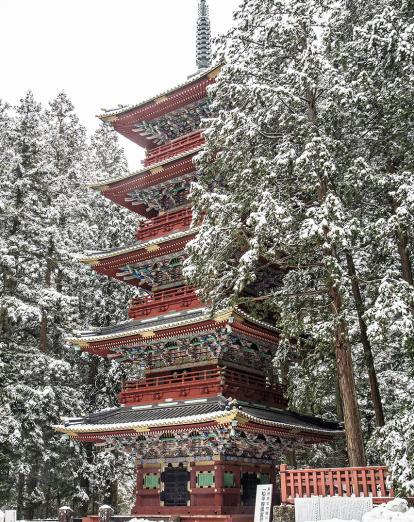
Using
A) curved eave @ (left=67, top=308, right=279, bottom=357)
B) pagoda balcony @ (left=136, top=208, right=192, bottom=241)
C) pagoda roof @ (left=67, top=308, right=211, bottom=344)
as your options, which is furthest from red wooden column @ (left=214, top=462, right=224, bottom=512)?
pagoda balcony @ (left=136, top=208, right=192, bottom=241)

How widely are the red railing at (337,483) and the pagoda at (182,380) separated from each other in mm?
2587

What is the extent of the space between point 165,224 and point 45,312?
7.33 metres

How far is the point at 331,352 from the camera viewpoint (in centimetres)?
1634

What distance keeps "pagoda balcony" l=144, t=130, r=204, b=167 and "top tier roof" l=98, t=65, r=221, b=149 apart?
114cm

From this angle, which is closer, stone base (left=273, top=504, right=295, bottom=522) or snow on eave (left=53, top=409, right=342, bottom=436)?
stone base (left=273, top=504, right=295, bottom=522)

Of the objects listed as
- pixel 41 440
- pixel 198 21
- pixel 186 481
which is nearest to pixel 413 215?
pixel 186 481

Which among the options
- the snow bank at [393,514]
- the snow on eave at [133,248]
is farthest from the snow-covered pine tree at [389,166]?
the snow on eave at [133,248]

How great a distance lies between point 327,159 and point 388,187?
2625mm

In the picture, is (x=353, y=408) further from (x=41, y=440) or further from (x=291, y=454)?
(x=41, y=440)

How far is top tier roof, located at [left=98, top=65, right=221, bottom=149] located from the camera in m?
20.7

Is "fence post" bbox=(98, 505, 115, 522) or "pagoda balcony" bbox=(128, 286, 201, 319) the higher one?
"pagoda balcony" bbox=(128, 286, 201, 319)

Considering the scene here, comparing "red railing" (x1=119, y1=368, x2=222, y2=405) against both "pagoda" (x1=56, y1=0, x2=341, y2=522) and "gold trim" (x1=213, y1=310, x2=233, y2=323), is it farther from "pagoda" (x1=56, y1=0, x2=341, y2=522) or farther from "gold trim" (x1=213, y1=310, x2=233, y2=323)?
"gold trim" (x1=213, y1=310, x2=233, y2=323)

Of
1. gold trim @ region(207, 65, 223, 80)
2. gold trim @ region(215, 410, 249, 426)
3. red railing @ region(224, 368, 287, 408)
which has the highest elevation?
gold trim @ region(207, 65, 223, 80)

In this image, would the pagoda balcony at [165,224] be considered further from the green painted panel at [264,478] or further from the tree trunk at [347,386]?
the green painted panel at [264,478]
